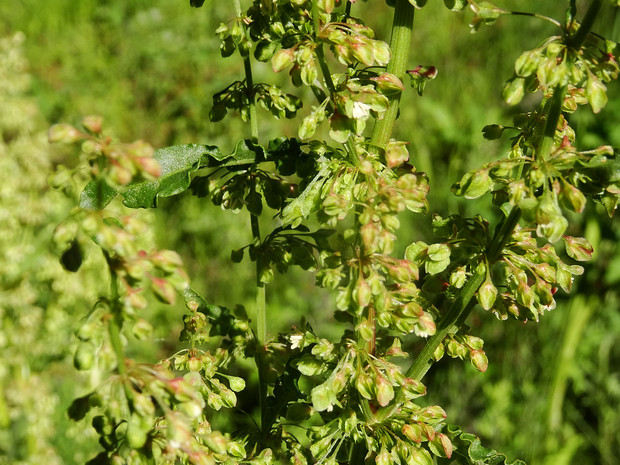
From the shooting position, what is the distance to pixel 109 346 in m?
0.90

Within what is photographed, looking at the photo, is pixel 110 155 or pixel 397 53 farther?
pixel 397 53

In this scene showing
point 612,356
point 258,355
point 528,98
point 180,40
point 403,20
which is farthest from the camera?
point 180,40

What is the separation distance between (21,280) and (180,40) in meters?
3.00

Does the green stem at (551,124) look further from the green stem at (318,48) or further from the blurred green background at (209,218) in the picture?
the blurred green background at (209,218)

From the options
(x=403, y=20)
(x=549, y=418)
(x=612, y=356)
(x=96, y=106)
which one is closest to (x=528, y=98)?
(x=612, y=356)

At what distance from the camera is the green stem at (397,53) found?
1165 millimetres

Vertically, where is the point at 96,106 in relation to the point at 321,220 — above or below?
below

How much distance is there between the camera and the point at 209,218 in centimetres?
444

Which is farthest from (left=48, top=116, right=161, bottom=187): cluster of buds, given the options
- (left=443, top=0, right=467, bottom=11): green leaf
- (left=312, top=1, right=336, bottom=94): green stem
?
(left=443, top=0, right=467, bottom=11): green leaf

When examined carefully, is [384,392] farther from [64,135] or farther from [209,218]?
[209,218]

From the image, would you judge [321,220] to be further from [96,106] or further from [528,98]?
[96,106]

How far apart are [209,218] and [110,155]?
12.0 feet

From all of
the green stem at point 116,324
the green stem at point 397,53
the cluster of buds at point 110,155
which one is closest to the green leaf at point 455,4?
the green stem at point 397,53

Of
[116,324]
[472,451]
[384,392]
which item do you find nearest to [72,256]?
[116,324]
